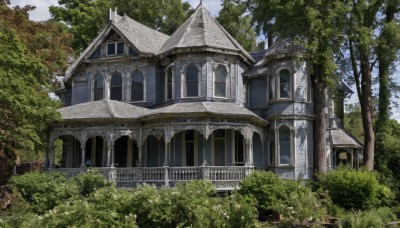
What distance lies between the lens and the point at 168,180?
22.7 meters

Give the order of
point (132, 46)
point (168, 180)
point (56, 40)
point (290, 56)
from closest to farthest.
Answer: point (168, 180) < point (290, 56) < point (132, 46) < point (56, 40)

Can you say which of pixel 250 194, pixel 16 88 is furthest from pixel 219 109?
pixel 16 88

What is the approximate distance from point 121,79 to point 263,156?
31.9ft

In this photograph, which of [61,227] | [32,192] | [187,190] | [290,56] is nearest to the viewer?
[61,227]

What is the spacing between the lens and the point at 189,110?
2308 centimetres

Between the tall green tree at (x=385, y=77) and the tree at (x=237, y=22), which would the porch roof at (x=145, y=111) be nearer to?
the tall green tree at (x=385, y=77)

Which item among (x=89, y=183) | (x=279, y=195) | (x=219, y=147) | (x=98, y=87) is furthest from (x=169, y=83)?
(x=279, y=195)

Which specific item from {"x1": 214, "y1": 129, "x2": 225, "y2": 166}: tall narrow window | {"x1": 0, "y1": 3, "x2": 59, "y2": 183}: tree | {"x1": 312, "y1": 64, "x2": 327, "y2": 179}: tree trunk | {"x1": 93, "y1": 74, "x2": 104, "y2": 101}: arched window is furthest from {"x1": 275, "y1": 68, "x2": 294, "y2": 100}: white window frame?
{"x1": 0, "y1": 3, "x2": 59, "y2": 183}: tree

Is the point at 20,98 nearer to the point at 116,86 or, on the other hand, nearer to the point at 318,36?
the point at 116,86

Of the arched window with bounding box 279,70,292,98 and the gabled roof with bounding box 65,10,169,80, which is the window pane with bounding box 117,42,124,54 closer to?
the gabled roof with bounding box 65,10,169,80

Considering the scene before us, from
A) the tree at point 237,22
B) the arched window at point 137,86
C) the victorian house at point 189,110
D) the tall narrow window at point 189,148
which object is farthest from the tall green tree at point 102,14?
the tall narrow window at point 189,148

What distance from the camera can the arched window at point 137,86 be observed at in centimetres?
2761

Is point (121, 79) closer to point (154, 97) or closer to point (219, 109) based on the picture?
point (154, 97)

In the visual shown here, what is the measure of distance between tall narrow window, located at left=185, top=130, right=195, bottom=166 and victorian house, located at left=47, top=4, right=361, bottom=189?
0.06m
